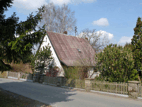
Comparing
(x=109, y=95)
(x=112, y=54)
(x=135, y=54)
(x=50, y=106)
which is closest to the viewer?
(x=50, y=106)

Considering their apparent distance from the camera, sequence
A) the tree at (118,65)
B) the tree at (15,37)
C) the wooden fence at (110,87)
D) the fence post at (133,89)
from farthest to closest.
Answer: the tree at (118,65)
the wooden fence at (110,87)
the fence post at (133,89)
the tree at (15,37)

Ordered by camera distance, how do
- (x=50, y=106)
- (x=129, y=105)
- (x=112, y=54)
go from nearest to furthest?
(x=50, y=106) < (x=129, y=105) < (x=112, y=54)

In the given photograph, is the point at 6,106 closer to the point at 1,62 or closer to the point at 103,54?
the point at 1,62

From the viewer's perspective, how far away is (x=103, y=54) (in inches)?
535

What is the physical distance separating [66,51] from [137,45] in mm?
11977

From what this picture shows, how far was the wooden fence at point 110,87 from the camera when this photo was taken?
37.4 feet

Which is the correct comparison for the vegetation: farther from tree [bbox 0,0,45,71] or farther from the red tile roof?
tree [bbox 0,0,45,71]

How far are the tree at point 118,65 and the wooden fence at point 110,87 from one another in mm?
630

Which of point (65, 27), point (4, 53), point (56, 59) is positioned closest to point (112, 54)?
point (4, 53)

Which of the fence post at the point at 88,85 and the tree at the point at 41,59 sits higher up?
the tree at the point at 41,59

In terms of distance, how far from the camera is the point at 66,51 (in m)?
23.7

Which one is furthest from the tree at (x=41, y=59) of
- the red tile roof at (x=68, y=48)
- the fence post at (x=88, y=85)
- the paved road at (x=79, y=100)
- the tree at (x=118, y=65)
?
the tree at (x=118, y=65)

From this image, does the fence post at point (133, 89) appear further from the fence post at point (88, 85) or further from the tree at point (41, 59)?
the tree at point (41, 59)

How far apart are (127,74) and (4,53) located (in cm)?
1000
